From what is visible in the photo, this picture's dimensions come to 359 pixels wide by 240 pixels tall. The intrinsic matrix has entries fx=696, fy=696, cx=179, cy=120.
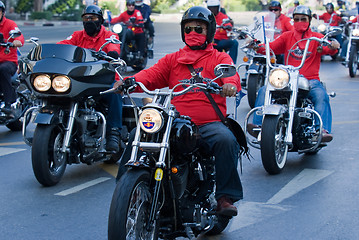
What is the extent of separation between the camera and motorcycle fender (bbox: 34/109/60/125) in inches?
260

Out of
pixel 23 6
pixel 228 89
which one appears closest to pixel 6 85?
pixel 228 89

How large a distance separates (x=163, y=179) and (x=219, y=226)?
1011 mm

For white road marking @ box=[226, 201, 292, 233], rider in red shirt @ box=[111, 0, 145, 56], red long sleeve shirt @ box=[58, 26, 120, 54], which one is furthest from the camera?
rider in red shirt @ box=[111, 0, 145, 56]

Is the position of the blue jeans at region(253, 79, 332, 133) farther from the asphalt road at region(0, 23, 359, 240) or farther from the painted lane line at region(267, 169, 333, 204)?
the painted lane line at region(267, 169, 333, 204)

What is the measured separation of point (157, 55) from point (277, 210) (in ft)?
53.1

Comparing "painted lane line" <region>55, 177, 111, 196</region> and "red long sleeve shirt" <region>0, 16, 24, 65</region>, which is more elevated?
"red long sleeve shirt" <region>0, 16, 24, 65</region>

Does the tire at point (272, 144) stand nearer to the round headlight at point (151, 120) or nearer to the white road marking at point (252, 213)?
the white road marking at point (252, 213)

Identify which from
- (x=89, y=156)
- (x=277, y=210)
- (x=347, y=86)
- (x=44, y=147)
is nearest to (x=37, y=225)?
(x=44, y=147)

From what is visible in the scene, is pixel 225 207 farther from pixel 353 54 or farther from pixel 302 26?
pixel 353 54

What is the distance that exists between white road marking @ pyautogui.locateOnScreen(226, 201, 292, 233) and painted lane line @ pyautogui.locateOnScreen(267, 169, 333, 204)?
0.59ft

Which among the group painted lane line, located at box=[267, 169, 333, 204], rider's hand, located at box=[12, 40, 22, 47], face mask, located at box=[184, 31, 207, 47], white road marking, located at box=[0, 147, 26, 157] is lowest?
white road marking, located at box=[0, 147, 26, 157]

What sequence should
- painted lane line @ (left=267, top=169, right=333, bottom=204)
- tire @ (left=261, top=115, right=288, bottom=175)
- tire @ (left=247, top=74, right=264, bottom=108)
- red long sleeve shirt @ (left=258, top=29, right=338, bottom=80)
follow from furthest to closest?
tire @ (left=247, top=74, right=264, bottom=108) < red long sleeve shirt @ (left=258, top=29, right=338, bottom=80) < tire @ (left=261, top=115, right=288, bottom=175) < painted lane line @ (left=267, top=169, right=333, bottom=204)

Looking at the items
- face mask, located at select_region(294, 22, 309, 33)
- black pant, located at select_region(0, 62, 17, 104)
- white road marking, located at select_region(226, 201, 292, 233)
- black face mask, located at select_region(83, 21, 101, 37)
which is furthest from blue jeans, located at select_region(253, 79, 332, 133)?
black pant, located at select_region(0, 62, 17, 104)

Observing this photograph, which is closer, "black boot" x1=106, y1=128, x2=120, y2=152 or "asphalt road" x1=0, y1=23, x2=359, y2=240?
"asphalt road" x1=0, y1=23, x2=359, y2=240
